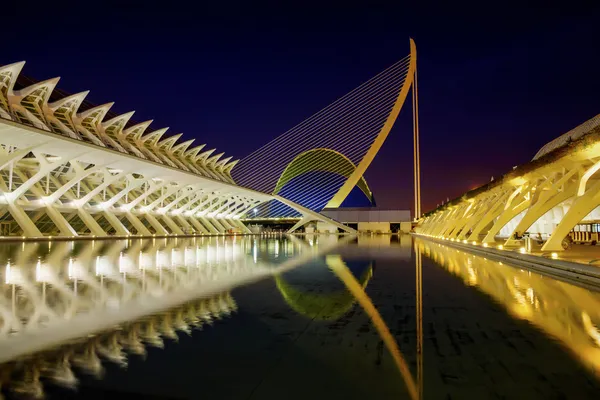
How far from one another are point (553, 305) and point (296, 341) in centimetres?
355

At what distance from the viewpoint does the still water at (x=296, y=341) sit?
2.62m

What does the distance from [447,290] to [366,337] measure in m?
3.33

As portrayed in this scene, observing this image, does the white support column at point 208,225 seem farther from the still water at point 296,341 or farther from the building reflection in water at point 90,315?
the still water at point 296,341

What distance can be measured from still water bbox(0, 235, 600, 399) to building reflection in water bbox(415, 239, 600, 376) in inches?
1.0

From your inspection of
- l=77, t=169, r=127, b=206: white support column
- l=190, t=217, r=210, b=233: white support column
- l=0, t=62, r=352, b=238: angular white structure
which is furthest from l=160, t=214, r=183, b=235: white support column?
l=77, t=169, r=127, b=206: white support column

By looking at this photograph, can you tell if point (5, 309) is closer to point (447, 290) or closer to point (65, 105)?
point (447, 290)

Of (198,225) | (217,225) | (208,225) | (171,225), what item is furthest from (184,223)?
(217,225)

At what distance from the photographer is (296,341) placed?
3.67 m

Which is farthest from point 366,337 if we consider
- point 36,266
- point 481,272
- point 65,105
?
point 65,105

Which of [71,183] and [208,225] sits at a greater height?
[71,183]

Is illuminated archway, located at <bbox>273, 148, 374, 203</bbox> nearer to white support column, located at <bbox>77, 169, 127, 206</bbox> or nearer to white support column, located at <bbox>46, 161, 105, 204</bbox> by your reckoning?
white support column, located at <bbox>77, 169, 127, 206</bbox>

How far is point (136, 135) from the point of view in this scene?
130ft

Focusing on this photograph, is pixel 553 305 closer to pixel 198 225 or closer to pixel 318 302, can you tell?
pixel 318 302

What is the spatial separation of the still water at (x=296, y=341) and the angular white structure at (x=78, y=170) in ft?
58.4
